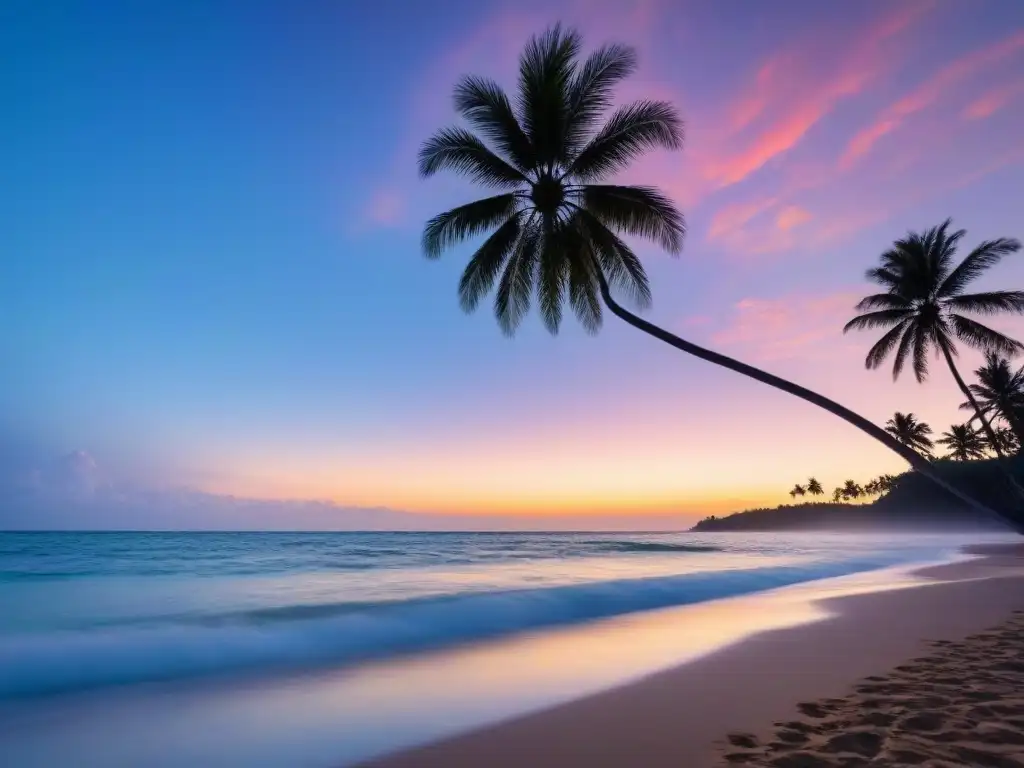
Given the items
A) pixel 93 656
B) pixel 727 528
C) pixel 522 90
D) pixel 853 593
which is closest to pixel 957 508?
pixel 727 528

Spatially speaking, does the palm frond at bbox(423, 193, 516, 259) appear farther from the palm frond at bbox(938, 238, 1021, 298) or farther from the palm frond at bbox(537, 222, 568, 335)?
the palm frond at bbox(938, 238, 1021, 298)

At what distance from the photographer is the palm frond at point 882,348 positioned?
2156 centimetres

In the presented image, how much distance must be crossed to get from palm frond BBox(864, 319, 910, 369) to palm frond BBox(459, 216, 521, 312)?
1565 cm

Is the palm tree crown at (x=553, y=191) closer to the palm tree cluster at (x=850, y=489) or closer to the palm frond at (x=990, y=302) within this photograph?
the palm frond at (x=990, y=302)

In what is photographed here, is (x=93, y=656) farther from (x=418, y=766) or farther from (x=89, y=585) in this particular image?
(x=89, y=585)

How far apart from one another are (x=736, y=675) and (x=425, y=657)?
4.14 metres

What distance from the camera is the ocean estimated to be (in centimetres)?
501

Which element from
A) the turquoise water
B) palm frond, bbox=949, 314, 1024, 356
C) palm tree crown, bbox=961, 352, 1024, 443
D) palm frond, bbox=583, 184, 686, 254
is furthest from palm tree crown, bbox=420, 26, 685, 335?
palm tree crown, bbox=961, 352, 1024, 443

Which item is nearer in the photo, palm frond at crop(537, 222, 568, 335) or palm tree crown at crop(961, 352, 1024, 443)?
palm frond at crop(537, 222, 568, 335)

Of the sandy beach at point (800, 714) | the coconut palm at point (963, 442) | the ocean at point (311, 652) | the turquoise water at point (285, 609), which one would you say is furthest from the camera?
the coconut palm at point (963, 442)

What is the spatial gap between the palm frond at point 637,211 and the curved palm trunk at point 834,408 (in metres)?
2.43

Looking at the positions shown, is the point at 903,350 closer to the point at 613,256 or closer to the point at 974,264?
the point at 974,264

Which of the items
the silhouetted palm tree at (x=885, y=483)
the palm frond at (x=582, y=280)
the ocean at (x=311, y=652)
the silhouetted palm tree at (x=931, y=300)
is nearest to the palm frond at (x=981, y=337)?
the silhouetted palm tree at (x=931, y=300)

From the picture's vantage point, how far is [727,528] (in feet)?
506
